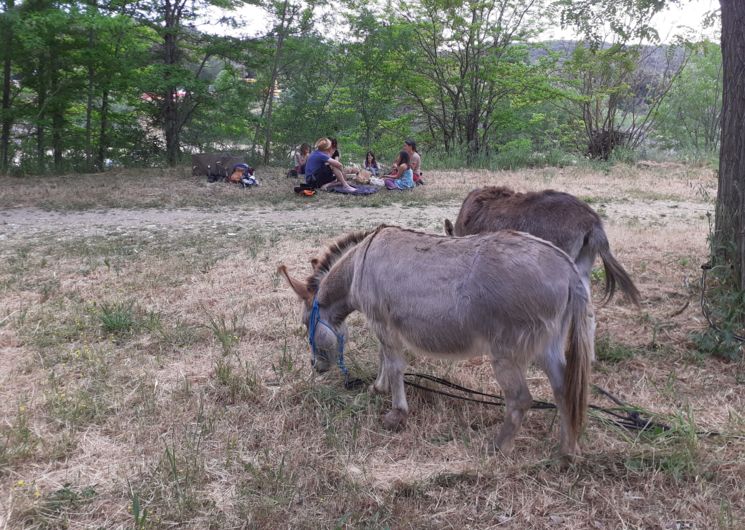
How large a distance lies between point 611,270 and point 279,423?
2857 millimetres

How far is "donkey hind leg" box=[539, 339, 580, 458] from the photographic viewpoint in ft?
9.39

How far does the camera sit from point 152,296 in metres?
5.44

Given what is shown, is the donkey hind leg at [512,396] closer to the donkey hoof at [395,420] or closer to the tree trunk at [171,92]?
the donkey hoof at [395,420]

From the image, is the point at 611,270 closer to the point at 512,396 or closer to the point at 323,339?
the point at 512,396

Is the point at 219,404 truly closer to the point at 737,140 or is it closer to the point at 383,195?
the point at 737,140

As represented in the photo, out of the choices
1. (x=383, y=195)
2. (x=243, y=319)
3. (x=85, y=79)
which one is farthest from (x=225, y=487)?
(x=85, y=79)

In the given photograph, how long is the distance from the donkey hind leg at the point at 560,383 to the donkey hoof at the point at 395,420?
92cm

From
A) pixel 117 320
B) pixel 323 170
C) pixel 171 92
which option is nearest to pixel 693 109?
pixel 323 170

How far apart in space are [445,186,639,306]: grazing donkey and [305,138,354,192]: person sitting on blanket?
7.33 m

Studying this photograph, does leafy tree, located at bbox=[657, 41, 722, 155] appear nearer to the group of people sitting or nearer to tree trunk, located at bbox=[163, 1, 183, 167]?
the group of people sitting

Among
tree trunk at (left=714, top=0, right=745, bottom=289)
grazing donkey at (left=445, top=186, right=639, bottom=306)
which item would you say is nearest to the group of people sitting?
grazing donkey at (left=445, top=186, right=639, bottom=306)

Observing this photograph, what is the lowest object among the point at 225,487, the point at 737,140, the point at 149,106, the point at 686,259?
the point at 225,487

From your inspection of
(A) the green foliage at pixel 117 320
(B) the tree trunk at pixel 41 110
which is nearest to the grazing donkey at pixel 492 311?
(A) the green foliage at pixel 117 320

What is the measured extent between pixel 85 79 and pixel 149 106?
201 centimetres
